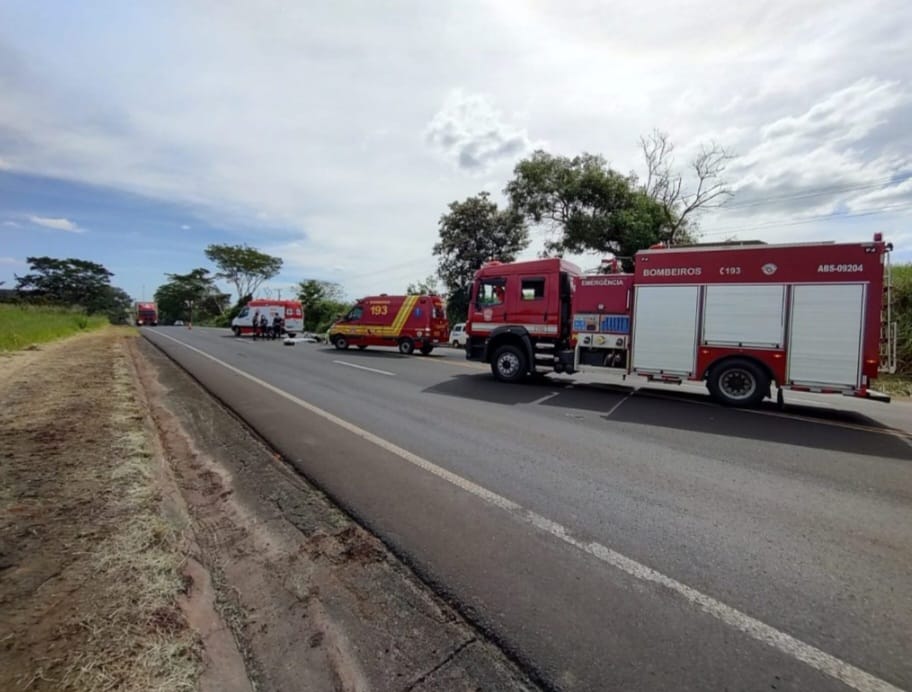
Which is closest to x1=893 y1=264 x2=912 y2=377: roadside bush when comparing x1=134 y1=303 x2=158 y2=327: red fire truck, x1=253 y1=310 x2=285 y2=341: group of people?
x1=253 y1=310 x2=285 y2=341: group of people

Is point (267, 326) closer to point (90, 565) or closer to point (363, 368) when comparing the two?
point (363, 368)

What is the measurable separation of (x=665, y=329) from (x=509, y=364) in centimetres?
376

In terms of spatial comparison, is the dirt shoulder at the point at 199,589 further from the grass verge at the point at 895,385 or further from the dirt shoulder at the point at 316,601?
the grass verge at the point at 895,385

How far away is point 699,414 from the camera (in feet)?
25.3

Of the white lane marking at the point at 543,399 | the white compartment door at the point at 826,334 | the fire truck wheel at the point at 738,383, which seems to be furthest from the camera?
the white lane marking at the point at 543,399

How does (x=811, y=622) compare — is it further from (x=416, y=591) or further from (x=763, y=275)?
(x=763, y=275)

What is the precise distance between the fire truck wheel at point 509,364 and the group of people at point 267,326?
2336 centimetres

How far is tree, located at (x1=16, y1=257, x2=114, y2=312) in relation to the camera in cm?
5997

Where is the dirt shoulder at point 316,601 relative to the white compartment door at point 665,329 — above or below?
below

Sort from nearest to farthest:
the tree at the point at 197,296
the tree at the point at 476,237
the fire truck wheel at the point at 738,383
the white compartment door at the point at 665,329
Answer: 1. the fire truck wheel at the point at 738,383
2. the white compartment door at the point at 665,329
3. the tree at the point at 476,237
4. the tree at the point at 197,296

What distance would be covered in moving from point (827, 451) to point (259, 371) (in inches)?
481

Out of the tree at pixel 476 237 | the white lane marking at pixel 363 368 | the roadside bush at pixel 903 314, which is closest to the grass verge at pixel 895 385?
the roadside bush at pixel 903 314

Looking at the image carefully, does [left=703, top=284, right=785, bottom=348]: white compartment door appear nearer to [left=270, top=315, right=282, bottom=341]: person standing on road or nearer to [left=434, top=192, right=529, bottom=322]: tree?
[left=434, top=192, right=529, bottom=322]: tree

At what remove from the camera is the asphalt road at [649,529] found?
7.16 feet
